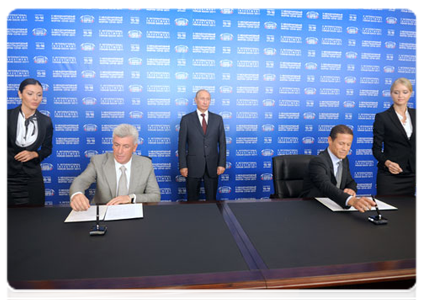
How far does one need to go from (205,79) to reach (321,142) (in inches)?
80.0

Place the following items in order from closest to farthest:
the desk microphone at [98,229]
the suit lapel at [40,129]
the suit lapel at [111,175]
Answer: the desk microphone at [98,229] → the suit lapel at [111,175] → the suit lapel at [40,129]

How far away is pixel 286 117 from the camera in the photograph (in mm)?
4520

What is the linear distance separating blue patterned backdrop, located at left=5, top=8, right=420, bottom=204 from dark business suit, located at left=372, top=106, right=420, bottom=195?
171cm

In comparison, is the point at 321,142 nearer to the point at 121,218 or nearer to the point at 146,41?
the point at 146,41

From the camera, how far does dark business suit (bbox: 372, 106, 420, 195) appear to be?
9.29ft

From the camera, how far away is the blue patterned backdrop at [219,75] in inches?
160

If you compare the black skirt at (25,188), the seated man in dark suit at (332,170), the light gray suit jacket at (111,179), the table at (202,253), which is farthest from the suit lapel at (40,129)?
the seated man in dark suit at (332,170)

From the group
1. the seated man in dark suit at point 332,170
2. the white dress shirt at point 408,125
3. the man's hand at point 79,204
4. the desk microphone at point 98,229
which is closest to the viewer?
the desk microphone at point 98,229

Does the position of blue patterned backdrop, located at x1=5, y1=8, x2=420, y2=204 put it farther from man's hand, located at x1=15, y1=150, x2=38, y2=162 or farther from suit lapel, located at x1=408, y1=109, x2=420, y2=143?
suit lapel, located at x1=408, y1=109, x2=420, y2=143

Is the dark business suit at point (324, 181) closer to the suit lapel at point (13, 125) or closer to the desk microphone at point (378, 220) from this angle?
the desk microphone at point (378, 220)

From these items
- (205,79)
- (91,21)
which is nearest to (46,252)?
(205,79)

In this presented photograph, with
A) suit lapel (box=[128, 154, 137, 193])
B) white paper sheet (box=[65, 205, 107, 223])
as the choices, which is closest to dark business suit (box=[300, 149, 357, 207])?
suit lapel (box=[128, 154, 137, 193])

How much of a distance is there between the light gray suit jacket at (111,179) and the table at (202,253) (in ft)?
1.30
